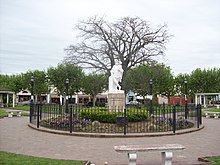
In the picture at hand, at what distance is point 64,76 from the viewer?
50.1 meters

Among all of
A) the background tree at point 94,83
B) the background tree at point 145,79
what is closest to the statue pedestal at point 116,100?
the background tree at point 145,79

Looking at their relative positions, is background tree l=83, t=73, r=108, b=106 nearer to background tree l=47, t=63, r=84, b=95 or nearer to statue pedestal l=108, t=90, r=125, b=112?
background tree l=47, t=63, r=84, b=95

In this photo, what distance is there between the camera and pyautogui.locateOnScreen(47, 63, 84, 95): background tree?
5006cm

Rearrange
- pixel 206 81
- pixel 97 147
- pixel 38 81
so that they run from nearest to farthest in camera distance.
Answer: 1. pixel 97 147
2. pixel 206 81
3. pixel 38 81

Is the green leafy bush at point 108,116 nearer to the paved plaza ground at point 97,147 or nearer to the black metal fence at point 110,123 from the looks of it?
the black metal fence at point 110,123

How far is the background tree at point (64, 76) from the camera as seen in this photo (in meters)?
50.1

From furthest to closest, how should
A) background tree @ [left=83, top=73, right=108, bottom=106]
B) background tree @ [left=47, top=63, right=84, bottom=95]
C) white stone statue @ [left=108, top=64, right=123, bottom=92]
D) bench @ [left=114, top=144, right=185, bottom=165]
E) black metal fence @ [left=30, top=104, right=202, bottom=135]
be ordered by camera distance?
1. background tree @ [left=47, top=63, right=84, bottom=95]
2. background tree @ [left=83, top=73, right=108, bottom=106]
3. white stone statue @ [left=108, top=64, right=123, bottom=92]
4. black metal fence @ [left=30, top=104, right=202, bottom=135]
5. bench @ [left=114, top=144, right=185, bottom=165]

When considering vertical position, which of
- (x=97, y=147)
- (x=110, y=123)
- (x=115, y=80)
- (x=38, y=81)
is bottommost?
(x=97, y=147)

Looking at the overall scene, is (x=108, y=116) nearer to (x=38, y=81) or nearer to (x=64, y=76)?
(x=64, y=76)

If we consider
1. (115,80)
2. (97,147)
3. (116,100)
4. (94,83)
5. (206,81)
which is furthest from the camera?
(206,81)

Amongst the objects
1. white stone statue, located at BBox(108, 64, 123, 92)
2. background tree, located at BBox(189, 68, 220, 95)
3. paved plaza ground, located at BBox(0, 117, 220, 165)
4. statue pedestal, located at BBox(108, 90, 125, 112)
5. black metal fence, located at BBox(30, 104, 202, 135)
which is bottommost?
paved plaza ground, located at BBox(0, 117, 220, 165)

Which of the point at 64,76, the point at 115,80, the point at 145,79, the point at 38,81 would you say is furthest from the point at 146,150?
the point at 38,81

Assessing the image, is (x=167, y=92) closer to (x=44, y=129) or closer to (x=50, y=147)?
(x=44, y=129)

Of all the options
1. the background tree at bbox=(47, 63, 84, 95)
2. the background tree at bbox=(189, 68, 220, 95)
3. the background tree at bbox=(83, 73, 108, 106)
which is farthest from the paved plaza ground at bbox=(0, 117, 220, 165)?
the background tree at bbox=(189, 68, 220, 95)
